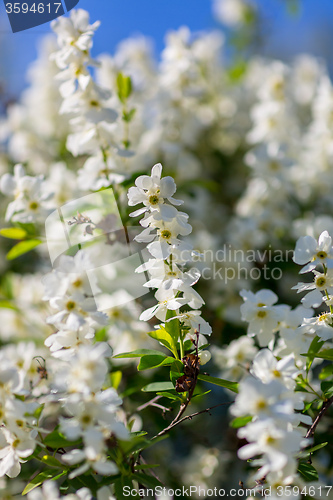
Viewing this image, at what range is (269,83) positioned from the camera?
2062mm

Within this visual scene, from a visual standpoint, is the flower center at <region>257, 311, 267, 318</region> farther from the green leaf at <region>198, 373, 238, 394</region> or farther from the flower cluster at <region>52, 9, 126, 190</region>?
the flower cluster at <region>52, 9, 126, 190</region>

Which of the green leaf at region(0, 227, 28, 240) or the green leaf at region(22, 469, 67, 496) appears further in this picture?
the green leaf at region(0, 227, 28, 240)

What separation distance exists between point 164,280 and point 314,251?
0.98 feet

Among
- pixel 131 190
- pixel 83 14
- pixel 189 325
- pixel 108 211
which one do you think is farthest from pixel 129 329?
pixel 83 14

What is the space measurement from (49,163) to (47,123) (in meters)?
0.27

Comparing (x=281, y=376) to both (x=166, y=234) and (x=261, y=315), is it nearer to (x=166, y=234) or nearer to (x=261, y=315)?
(x=261, y=315)

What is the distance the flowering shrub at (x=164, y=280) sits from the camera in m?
0.81

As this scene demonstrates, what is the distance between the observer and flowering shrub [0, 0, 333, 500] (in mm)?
808

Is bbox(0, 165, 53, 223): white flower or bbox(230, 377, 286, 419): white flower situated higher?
bbox(0, 165, 53, 223): white flower

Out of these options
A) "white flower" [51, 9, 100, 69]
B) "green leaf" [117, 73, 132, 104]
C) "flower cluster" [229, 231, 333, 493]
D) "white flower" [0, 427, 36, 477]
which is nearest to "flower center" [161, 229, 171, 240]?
"flower cluster" [229, 231, 333, 493]

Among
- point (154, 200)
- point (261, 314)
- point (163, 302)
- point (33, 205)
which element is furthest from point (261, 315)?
point (33, 205)

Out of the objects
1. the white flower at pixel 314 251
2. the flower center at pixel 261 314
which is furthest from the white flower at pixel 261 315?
the white flower at pixel 314 251

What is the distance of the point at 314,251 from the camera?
921 millimetres

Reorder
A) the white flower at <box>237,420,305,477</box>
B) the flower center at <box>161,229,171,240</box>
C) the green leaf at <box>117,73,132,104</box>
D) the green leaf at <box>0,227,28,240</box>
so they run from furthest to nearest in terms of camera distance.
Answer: the green leaf at <box>117,73,132,104</box>
the green leaf at <box>0,227,28,240</box>
the flower center at <box>161,229,171,240</box>
the white flower at <box>237,420,305,477</box>
